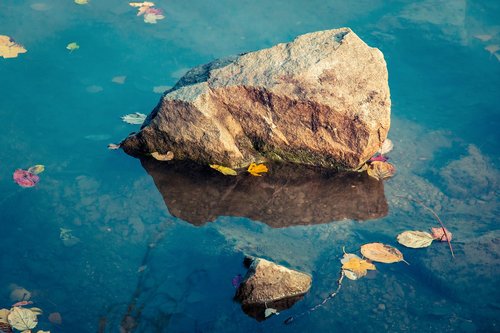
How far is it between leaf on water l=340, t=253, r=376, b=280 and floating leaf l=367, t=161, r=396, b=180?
3.37 feet

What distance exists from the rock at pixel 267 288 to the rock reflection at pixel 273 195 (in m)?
0.70

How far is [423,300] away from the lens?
3689mm

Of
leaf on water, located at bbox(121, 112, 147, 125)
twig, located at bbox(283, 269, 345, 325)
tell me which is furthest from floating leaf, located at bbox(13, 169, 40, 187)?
twig, located at bbox(283, 269, 345, 325)

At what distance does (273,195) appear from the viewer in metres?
4.57

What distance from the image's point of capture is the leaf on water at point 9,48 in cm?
666

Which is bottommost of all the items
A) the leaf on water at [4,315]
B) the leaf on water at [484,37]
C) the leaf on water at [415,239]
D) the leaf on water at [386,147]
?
the leaf on water at [4,315]

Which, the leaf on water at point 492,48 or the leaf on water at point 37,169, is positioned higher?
the leaf on water at point 492,48

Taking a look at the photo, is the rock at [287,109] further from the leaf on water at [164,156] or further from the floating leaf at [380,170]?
the floating leaf at [380,170]

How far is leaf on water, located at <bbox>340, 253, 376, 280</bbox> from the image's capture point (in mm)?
3836

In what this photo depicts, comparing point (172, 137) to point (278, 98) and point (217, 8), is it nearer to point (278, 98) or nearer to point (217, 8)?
point (278, 98)

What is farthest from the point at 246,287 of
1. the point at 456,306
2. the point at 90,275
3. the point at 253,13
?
the point at 253,13

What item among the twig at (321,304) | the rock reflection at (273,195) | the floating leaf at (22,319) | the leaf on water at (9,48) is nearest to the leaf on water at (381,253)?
the twig at (321,304)

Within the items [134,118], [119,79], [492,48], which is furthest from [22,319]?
[492,48]

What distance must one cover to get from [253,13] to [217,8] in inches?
20.1
